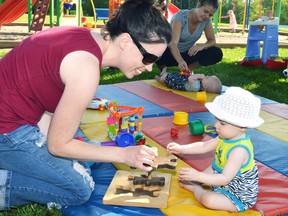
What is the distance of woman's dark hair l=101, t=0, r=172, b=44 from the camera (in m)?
1.67

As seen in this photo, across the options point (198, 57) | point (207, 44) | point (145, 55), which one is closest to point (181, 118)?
point (145, 55)

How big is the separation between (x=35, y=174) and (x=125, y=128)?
37.8 inches

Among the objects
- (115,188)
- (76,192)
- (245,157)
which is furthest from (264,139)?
(76,192)

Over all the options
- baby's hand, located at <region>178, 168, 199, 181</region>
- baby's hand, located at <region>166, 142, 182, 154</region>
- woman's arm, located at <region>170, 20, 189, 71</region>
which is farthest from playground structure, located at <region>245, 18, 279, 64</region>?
baby's hand, located at <region>178, 168, 199, 181</region>

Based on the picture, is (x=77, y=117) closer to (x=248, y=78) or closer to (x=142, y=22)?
(x=142, y=22)

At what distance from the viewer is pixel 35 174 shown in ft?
6.22

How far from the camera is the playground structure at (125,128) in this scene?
2.58 meters

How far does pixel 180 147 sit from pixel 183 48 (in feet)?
9.89

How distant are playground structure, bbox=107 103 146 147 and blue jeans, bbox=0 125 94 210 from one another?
594mm

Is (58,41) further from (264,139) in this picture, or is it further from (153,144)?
(264,139)

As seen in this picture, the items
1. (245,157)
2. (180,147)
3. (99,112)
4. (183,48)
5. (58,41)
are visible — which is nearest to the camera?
(58,41)

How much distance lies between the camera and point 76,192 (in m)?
1.93

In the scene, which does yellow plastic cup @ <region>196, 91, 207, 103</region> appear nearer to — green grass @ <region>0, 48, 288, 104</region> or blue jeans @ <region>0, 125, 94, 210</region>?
green grass @ <region>0, 48, 288, 104</region>

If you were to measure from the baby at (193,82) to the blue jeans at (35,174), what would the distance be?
96.7 inches
